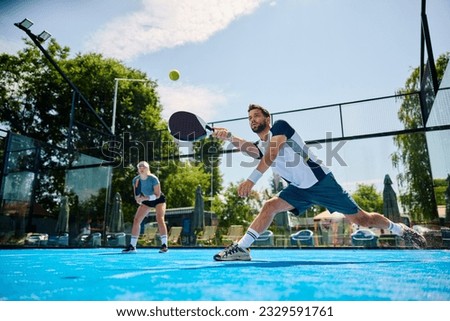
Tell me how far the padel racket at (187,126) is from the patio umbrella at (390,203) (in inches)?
283

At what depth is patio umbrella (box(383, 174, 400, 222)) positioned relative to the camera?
9048mm

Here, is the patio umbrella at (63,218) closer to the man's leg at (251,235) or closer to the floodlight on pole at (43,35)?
the floodlight on pole at (43,35)

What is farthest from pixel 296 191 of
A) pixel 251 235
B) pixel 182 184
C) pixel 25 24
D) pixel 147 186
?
pixel 182 184

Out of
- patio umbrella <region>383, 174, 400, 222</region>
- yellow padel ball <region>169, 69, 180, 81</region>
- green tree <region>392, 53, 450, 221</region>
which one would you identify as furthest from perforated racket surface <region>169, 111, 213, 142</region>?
green tree <region>392, 53, 450, 221</region>

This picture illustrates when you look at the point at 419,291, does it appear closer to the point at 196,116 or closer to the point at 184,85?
the point at 196,116

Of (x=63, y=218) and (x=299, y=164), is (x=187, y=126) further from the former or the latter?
(x=63, y=218)

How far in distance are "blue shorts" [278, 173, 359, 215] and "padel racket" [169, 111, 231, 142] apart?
1285mm

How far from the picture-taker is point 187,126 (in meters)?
4.17

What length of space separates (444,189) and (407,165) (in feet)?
32.1

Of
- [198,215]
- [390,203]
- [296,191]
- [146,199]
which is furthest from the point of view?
[198,215]

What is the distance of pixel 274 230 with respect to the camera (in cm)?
1093

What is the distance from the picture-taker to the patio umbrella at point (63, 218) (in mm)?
9742

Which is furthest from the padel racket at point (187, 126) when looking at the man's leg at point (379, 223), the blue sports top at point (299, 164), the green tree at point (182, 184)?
the green tree at point (182, 184)

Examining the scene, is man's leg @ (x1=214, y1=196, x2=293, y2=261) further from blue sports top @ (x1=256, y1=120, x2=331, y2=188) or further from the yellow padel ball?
the yellow padel ball
